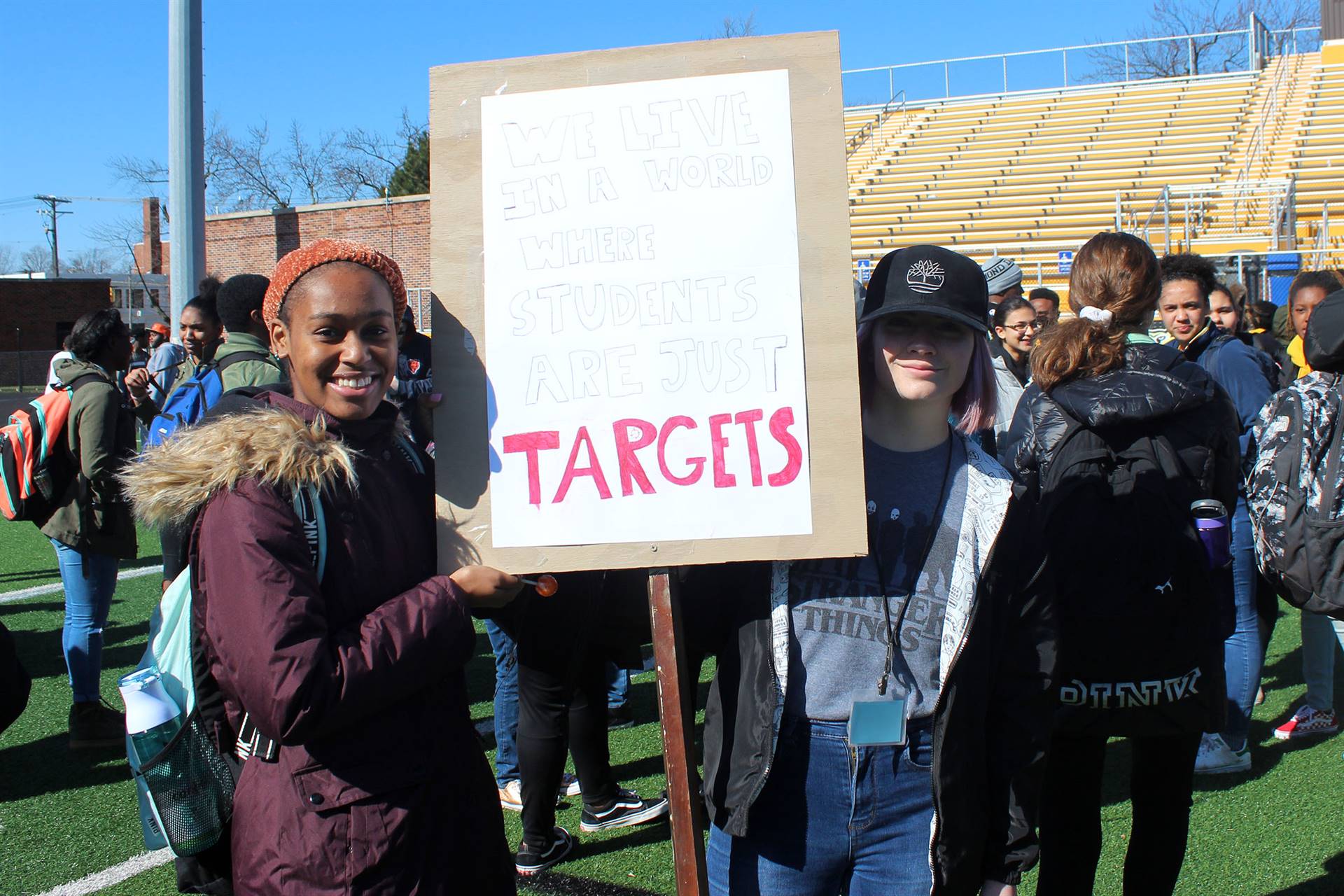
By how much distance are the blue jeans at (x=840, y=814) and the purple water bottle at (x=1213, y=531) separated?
1.16m

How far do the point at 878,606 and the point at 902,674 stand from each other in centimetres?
13

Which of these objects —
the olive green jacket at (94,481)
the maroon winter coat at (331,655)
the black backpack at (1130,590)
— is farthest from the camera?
the olive green jacket at (94,481)

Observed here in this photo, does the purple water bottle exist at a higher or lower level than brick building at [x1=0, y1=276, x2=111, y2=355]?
lower

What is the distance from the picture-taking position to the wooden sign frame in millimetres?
1917

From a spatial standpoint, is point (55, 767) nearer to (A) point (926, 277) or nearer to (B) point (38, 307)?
(A) point (926, 277)

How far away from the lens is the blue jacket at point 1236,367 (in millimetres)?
4926

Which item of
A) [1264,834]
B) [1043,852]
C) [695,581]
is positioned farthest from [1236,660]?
[695,581]

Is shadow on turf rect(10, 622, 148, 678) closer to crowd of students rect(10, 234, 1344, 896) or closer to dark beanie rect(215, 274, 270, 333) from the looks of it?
dark beanie rect(215, 274, 270, 333)

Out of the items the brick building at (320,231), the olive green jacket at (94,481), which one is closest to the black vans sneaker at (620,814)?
the olive green jacket at (94,481)

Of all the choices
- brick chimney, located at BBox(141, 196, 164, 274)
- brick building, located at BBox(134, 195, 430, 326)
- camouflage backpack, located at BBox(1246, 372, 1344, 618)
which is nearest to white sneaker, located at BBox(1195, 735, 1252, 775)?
camouflage backpack, located at BBox(1246, 372, 1344, 618)

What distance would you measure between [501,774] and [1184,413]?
2900 millimetres

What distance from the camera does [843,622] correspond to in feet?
6.68

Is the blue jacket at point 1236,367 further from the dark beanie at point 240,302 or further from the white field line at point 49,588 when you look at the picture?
the white field line at point 49,588

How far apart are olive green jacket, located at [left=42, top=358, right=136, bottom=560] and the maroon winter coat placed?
3668 mm
